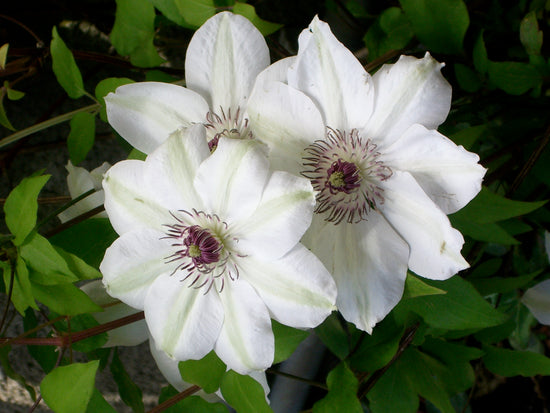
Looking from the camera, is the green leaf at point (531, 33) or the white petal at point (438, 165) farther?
the green leaf at point (531, 33)

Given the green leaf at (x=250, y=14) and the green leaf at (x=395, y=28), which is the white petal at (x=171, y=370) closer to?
the green leaf at (x=250, y=14)

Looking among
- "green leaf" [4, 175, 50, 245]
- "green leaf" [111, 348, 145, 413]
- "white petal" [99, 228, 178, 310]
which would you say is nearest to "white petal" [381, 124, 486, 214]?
"white petal" [99, 228, 178, 310]

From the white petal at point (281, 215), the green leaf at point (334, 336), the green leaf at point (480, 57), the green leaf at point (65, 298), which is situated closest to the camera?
the white petal at point (281, 215)

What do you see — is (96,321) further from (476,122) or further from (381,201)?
(476,122)

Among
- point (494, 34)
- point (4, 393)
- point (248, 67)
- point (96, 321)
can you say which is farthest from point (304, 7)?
point (4, 393)

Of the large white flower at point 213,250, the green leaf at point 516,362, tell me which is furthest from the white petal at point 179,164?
the green leaf at point 516,362

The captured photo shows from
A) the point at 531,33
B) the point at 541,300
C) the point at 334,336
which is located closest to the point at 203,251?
the point at 334,336

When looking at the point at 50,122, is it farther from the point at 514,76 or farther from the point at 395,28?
the point at 514,76
